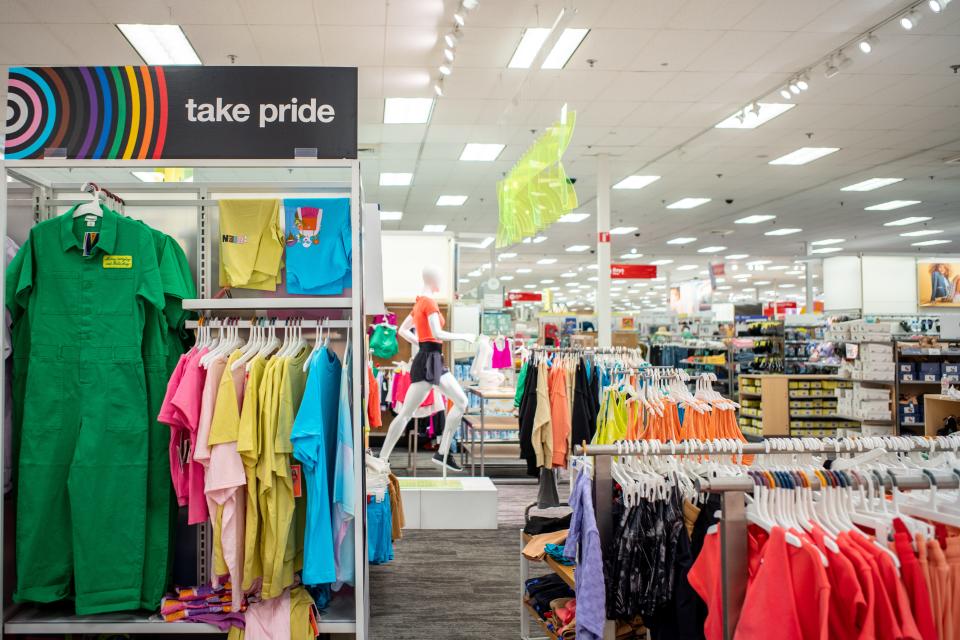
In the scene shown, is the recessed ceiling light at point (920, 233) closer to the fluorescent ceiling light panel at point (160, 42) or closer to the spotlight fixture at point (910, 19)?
the spotlight fixture at point (910, 19)

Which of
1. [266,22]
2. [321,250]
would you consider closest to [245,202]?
[321,250]

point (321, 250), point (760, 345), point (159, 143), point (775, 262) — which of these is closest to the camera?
point (159, 143)

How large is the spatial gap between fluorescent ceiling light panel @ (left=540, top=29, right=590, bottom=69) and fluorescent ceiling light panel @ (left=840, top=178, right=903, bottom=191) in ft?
26.0

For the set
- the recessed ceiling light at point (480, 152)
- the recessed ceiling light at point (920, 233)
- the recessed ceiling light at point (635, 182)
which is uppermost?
the recessed ceiling light at point (480, 152)

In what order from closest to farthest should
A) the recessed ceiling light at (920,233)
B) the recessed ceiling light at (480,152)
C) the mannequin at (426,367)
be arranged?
the mannequin at (426,367) → the recessed ceiling light at (480,152) → the recessed ceiling light at (920,233)

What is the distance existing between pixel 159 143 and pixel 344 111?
76 cm

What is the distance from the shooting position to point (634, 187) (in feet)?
39.8

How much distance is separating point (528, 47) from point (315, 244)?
432 centimetres

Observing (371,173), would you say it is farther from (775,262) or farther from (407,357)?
(775,262)

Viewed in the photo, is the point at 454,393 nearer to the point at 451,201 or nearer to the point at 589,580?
the point at 589,580

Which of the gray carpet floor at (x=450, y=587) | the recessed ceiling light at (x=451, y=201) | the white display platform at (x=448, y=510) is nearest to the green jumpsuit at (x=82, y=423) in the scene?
the gray carpet floor at (x=450, y=587)

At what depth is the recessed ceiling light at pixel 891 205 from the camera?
43.9 ft

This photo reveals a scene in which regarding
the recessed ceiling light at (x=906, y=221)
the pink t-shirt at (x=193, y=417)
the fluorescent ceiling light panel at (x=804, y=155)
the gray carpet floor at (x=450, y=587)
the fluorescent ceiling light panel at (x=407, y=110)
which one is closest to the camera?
the pink t-shirt at (x=193, y=417)

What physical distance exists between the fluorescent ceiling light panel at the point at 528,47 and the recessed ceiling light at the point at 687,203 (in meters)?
7.59
